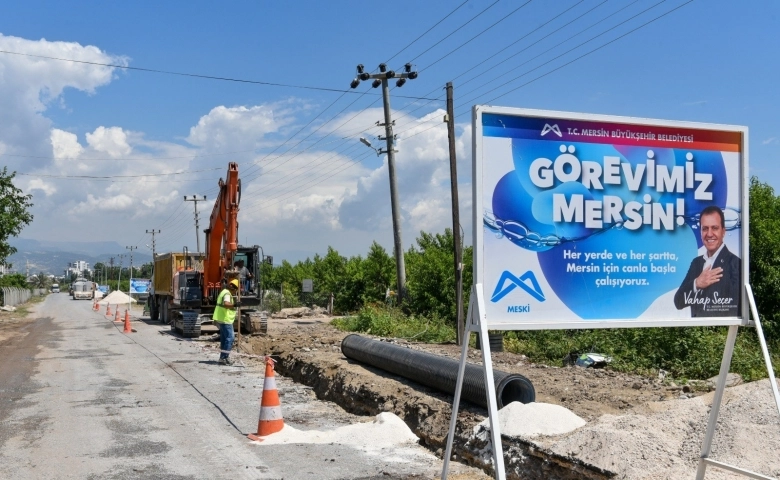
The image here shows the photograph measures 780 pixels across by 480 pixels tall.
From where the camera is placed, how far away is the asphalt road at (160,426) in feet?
23.7

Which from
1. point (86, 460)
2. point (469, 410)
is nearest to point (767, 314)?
point (469, 410)

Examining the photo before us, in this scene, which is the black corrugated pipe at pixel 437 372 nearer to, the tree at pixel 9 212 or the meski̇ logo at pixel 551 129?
the meski̇ logo at pixel 551 129

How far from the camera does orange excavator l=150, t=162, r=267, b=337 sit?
21750 millimetres

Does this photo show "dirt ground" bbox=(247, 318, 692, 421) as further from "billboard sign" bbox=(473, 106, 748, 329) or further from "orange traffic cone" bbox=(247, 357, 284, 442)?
"billboard sign" bbox=(473, 106, 748, 329)

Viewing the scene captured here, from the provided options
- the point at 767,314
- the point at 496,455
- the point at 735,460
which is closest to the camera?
the point at 496,455

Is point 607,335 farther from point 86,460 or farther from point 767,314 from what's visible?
point 86,460

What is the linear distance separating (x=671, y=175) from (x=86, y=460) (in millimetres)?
6291

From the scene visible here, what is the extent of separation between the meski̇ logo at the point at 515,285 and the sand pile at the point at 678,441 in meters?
1.86

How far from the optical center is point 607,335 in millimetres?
16906

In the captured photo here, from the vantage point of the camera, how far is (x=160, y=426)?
9.34 meters

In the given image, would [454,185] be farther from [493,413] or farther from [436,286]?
[493,413]

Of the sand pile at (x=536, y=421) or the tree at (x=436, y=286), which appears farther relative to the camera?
the tree at (x=436, y=286)

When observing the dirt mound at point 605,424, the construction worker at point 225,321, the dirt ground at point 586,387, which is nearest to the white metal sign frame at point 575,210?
the dirt mound at point 605,424

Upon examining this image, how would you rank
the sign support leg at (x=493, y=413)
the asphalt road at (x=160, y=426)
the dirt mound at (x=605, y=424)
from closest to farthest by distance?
the sign support leg at (x=493, y=413) → the dirt mound at (x=605, y=424) → the asphalt road at (x=160, y=426)
